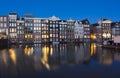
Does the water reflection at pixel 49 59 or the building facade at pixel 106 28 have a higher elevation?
the building facade at pixel 106 28


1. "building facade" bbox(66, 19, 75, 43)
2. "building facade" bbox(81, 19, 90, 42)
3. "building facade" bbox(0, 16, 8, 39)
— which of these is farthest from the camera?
"building facade" bbox(81, 19, 90, 42)

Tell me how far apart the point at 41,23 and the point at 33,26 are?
13.2 ft

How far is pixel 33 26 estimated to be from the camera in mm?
108688

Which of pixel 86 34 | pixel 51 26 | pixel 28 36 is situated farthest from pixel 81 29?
pixel 28 36

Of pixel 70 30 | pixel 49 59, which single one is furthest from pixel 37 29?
pixel 49 59

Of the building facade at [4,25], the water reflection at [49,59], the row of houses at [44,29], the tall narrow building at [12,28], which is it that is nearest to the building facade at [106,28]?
the row of houses at [44,29]

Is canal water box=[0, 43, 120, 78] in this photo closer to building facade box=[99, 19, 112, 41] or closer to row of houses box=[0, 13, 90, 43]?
row of houses box=[0, 13, 90, 43]

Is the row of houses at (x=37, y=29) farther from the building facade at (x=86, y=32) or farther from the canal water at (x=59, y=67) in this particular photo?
the canal water at (x=59, y=67)

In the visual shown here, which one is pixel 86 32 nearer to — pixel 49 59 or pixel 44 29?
pixel 44 29

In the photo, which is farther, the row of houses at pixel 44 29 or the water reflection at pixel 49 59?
the row of houses at pixel 44 29

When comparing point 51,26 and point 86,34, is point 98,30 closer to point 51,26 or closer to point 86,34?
point 86,34

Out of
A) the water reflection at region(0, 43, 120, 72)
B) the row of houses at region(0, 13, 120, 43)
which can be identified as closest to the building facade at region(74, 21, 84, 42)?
the row of houses at region(0, 13, 120, 43)

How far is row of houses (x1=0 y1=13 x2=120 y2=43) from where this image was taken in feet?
341

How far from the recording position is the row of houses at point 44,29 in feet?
341
